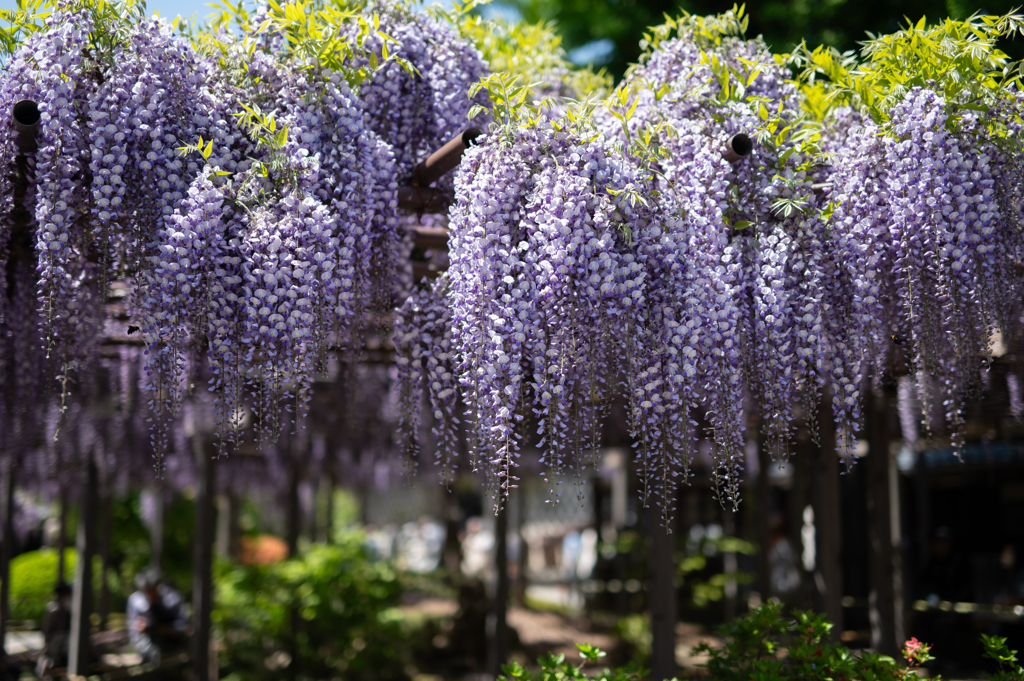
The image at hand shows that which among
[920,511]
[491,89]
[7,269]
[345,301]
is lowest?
[920,511]

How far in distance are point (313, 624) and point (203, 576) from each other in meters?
1.02

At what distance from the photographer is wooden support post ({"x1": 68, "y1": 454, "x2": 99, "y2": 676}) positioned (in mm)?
5766

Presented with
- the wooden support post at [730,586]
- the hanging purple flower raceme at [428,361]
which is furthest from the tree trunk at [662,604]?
the wooden support post at [730,586]

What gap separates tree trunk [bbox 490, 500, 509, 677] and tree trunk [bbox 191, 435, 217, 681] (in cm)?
225

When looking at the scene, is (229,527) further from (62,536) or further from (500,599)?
(500,599)

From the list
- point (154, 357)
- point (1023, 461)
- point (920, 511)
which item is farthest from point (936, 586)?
point (154, 357)

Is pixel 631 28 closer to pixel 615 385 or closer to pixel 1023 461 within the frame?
pixel 615 385

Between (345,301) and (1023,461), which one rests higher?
(345,301)

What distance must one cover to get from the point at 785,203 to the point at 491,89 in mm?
1320

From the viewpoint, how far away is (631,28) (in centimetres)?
735

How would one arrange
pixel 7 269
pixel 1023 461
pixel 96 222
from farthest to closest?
1. pixel 1023 461
2. pixel 7 269
3. pixel 96 222

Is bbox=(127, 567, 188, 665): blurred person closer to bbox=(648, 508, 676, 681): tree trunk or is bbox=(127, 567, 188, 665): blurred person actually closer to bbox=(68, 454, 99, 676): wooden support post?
bbox=(68, 454, 99, 676): wooden support post

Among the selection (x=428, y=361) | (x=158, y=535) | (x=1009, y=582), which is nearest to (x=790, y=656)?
(x=428, y=361)

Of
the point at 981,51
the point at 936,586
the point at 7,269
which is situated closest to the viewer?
the point at 981,51
